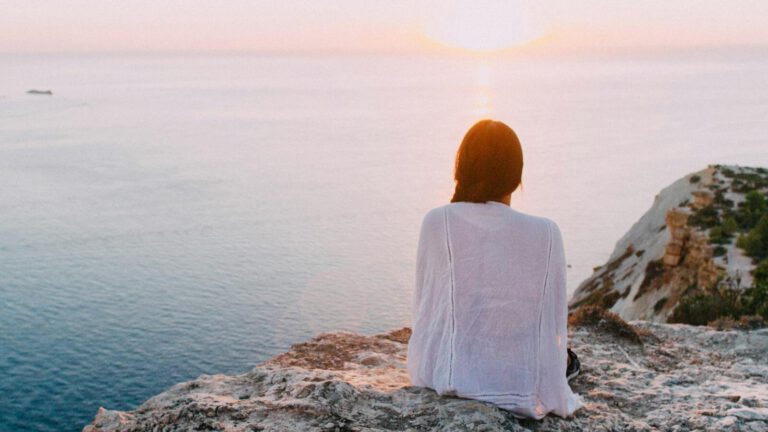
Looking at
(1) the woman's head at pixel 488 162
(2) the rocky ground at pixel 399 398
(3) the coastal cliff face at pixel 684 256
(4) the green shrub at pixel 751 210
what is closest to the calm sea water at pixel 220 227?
(3) the coastal cliff face at pixel 684 256

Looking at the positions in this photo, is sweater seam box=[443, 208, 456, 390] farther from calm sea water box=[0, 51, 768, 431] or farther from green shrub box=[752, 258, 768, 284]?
calm sea water box=[0, 51, 768, 431]

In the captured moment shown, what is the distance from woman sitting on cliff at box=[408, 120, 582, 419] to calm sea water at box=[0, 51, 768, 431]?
4199 centimetres

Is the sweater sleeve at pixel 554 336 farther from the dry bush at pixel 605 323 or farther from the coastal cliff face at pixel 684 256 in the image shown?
the coastal cliff face at pixel 684 256

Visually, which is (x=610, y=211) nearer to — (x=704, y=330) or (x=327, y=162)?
(x=327, y=162)

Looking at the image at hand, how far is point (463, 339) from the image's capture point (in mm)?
5660

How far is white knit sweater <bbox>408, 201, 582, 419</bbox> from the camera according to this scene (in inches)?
218

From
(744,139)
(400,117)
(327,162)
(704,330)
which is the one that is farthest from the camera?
(400,117)

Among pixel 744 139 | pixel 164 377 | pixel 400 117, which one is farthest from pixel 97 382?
pixel 400 117

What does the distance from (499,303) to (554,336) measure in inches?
23.3

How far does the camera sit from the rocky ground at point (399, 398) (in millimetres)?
5492

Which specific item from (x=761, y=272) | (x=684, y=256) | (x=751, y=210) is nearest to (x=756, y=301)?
(x=761, y=272)

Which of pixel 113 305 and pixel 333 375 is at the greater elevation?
pixel 333 375

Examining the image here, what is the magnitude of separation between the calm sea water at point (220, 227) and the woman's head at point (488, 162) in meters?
42.4

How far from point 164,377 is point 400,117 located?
5277 inches
